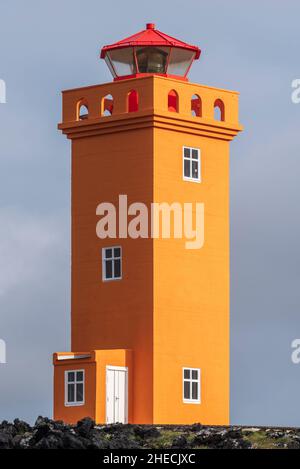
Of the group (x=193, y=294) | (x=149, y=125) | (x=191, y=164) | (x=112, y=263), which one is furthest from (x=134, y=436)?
(x=149, y=125)

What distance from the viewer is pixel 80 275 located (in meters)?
90.9

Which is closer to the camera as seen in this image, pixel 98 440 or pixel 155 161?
pixel 98 440

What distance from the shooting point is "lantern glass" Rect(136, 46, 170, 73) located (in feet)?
299

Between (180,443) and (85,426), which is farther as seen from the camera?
(85,426)

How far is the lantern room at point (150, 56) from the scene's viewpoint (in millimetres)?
90875

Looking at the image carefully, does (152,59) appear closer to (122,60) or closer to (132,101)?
(122,60)

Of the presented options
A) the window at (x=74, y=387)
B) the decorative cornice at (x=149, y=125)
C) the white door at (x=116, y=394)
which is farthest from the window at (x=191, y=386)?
the decorative cornice at (x=149, y=125)

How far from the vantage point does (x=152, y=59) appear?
91.2m

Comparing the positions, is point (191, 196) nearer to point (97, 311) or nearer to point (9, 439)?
point (97, 311)

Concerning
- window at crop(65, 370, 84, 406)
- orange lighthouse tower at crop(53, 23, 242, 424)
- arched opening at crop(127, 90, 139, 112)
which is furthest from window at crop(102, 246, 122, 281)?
arched opening at crop(127, 90, 139, 112)

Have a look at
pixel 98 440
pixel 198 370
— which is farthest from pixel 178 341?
pixel 98 440

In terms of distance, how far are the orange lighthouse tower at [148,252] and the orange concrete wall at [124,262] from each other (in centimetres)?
3

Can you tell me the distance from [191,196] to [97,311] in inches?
159

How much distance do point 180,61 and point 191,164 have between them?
119 inches
